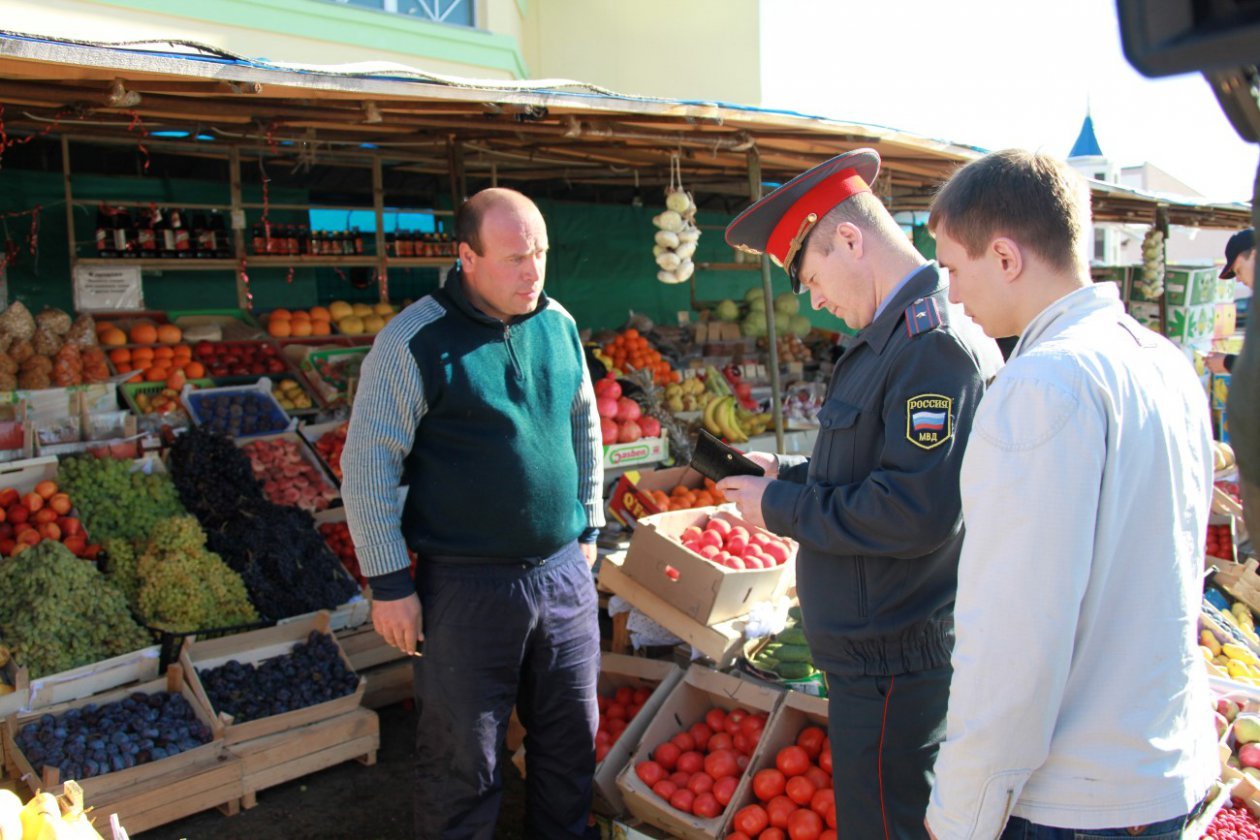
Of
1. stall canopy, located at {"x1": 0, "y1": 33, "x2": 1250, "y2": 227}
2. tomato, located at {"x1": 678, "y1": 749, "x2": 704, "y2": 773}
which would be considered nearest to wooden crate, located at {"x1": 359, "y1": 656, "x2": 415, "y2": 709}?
tomato, located at {"x1": 678, "y1": 749, "x2": 704, "y2": 773}

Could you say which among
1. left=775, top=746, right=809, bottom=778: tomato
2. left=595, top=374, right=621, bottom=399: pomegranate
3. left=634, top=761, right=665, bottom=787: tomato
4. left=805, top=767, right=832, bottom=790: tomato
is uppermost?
left=595, top=374, right=621, bottom=399: pomegranate

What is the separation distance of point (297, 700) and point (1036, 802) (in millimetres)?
3201

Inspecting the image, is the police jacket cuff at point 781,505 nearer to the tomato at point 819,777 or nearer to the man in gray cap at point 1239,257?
the tomato at point 819,777

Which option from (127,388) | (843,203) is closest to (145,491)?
(127,388)

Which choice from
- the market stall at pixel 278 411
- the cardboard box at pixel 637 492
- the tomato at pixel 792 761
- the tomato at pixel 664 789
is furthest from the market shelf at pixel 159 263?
the tomato at pixel 792 761

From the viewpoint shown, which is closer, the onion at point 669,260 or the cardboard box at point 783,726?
the cardboard box at point 783,726

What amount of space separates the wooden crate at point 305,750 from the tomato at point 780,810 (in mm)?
1844

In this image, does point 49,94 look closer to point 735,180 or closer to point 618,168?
point 618,168

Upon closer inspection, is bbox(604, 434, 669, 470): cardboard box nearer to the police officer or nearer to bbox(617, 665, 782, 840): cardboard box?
bbox(617, 665, 782, 840): cardboard box

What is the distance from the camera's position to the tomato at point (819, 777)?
9.47 ft

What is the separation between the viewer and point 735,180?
967 cm

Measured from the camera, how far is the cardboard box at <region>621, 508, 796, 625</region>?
331cm

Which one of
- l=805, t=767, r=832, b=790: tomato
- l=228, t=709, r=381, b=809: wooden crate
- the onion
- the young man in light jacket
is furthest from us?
the onion

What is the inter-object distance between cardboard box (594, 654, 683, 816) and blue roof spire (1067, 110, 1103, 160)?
18789 millimetres
